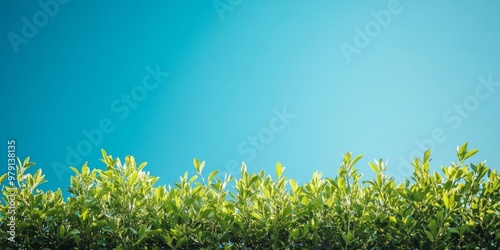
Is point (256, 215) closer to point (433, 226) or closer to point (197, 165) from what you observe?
point (197, 165)

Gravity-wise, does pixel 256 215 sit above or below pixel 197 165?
below

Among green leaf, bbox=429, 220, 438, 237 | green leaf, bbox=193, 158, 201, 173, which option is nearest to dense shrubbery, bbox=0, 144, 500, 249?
green leaf, bbox=429, 220, 438, 237

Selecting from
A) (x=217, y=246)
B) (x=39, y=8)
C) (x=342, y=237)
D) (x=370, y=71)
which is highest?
(x=39, y=8)

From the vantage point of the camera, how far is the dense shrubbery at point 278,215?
3.20 meters

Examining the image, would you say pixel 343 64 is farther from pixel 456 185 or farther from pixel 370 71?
pixel 456 185

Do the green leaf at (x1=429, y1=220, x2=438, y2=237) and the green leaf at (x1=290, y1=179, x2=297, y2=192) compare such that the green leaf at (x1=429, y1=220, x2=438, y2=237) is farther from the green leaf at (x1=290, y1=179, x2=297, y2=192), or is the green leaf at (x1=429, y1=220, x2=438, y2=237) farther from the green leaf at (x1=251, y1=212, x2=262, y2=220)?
the green leaf at (x1=251, y1=212, x2=262, y2=220)

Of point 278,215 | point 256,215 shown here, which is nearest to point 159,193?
point 256,215

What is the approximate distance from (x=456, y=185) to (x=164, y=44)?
10.4 m

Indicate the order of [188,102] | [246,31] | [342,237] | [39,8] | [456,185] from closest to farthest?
[342,237] < [456,185] < [39,8] < [188,102] < [246,31]

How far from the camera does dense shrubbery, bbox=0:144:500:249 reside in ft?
10.5

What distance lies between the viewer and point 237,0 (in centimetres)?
1292

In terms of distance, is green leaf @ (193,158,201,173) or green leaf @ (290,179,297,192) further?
green leaf @ (193,158,201,173)

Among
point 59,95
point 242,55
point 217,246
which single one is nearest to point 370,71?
point 242,55

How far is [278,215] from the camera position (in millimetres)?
3293
